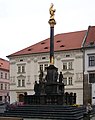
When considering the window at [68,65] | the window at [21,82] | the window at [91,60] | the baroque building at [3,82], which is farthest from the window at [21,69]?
the baroque building at [3,82]

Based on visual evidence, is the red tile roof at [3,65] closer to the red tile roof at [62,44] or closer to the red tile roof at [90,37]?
the red tile roof at [62,44]

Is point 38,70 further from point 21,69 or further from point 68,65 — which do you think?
point 68,65

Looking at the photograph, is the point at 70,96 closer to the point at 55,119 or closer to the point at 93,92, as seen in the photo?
the point at 55,119

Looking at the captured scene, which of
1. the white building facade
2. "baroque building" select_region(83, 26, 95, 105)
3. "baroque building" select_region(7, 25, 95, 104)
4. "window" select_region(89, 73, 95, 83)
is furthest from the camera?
"baroque building" select_region(7, 25, 95, 104)

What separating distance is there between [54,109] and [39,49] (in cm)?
2937

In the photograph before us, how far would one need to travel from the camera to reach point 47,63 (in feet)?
158

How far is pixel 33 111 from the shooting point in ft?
73.3

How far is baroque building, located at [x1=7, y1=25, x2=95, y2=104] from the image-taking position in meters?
45.4

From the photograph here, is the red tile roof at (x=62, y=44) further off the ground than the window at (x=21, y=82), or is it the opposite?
the red tile roof at (x=62, y=44)

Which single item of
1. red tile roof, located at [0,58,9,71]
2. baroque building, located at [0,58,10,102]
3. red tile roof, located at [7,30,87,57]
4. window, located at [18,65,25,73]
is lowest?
baroque building, located at [0,58,10,102]

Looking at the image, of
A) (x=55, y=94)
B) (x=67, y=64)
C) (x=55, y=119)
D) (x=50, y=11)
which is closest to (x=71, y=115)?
(x=55, y=119)

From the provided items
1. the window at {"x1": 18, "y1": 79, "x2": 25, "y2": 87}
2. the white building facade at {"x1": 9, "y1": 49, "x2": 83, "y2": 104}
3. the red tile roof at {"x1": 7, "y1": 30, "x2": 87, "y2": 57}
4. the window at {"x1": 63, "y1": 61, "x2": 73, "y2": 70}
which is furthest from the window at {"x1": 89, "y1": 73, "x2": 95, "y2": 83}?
the window at {"x1": 18, "y1": 79, "x2": 25, "y2": 87}

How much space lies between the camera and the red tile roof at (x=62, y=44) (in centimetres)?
4771

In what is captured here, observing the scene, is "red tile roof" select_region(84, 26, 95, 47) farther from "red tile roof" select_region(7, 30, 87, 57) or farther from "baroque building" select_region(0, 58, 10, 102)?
"baroque building" select_region(0, 58, 10, 102)
